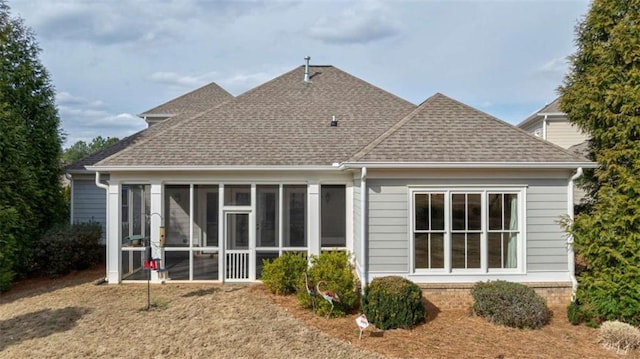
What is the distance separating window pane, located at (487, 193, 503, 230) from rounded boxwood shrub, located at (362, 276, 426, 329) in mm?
2331

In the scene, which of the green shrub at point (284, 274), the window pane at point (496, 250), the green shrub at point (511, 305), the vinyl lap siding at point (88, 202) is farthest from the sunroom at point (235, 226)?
the vinyl lap siding at point (88, 202)

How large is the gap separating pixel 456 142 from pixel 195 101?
41.4ft

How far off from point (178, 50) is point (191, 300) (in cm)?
1056

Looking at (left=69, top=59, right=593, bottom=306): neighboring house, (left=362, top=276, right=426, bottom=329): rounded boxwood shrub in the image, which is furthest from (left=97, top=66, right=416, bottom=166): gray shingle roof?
(left=362, top=276, right=426, bottom=329): rounded boxwood shrub

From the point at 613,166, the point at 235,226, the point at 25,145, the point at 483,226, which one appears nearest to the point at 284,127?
the point at 235,226

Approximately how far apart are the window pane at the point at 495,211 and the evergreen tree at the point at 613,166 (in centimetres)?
144

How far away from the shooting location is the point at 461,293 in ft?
26.6

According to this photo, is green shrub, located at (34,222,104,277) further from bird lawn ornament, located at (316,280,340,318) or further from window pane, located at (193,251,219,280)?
bird lawn ornament, located at (316,280,340,318)

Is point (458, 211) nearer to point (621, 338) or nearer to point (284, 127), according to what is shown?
point (621, 338)

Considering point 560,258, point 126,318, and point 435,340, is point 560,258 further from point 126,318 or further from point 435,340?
point 126,318

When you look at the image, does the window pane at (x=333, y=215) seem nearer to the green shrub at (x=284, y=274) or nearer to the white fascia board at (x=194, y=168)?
the white fascia board at (x=194, y=168)

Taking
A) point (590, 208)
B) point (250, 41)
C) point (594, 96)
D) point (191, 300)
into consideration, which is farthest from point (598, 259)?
point (250, 41)

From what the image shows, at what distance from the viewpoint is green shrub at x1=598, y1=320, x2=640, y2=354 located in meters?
6.43

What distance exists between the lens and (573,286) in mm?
8109
